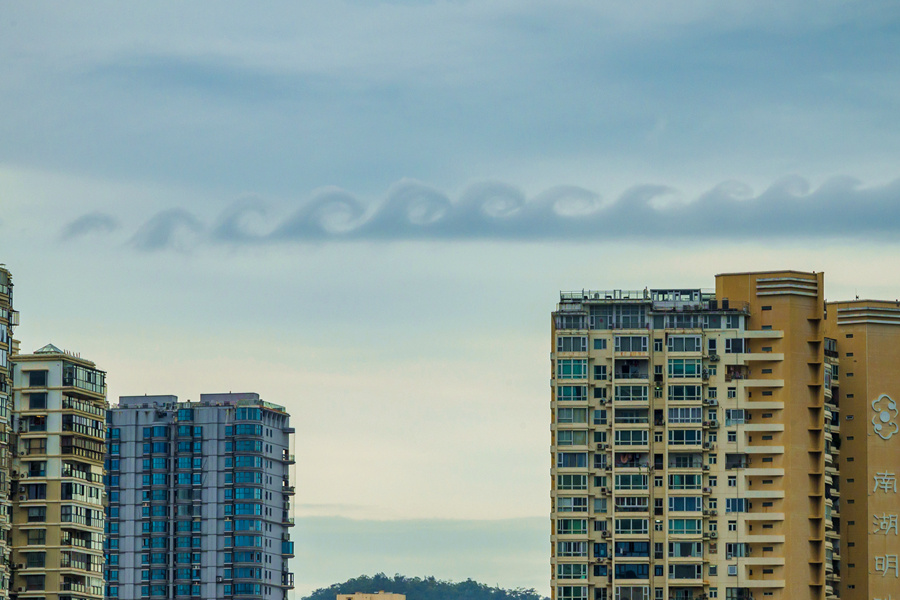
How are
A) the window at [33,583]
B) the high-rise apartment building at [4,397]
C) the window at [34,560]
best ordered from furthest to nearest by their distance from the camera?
the window at [34,560] → the window at [33,583] → the high-rise apartment building at [4,397]

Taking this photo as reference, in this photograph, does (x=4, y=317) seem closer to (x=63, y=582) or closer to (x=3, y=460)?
(x=3, y=460)

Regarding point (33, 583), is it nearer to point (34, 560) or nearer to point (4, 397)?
point (34, 560)

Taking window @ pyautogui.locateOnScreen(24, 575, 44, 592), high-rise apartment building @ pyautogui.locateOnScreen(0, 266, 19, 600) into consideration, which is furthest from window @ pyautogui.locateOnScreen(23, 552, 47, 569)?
high-rise apartment building @ pyautogui.locateOnScreen(0, 266, 19, 600)

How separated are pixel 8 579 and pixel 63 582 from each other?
11536 millimetres

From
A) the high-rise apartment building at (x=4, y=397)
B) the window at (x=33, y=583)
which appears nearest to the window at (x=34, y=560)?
the window at (x=33, y=583)

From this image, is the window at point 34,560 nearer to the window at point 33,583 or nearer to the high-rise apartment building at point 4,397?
the window at point 33,583

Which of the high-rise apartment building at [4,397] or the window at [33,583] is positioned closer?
the high-rise apartment building at [4,397]

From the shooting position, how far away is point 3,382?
566 ft

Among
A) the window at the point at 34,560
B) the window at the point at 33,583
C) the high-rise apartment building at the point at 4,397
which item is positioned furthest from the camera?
the window at the point at 34,560

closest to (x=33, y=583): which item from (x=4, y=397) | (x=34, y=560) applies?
(x=34, y=560)

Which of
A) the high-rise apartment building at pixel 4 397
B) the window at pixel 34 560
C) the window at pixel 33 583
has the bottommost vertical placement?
the window at pixel 33 583

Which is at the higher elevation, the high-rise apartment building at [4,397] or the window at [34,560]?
the high-rise apartment building at [4,397]

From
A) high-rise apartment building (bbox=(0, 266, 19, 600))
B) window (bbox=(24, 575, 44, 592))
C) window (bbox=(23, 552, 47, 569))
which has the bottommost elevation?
window (bbox=(24, 575, 44, 592))

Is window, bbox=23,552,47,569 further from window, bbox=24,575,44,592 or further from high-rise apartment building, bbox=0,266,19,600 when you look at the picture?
high-rise apartment building, bbox=0,266,19,600
